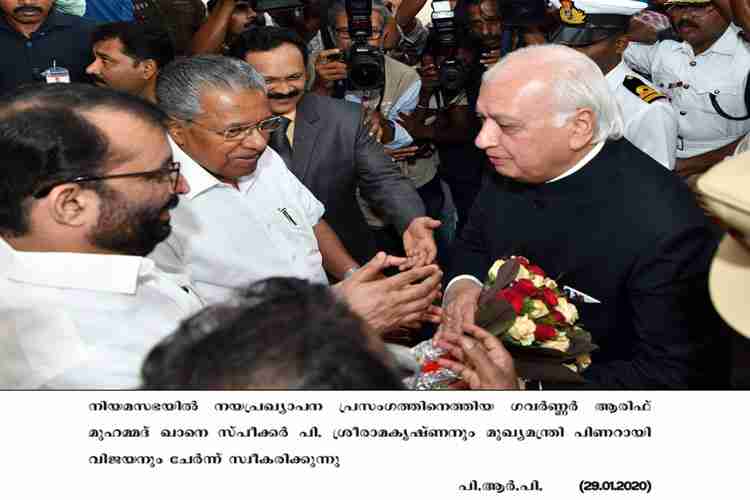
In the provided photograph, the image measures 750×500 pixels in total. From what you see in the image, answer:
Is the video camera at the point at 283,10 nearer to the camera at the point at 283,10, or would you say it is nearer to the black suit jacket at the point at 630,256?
the camera at the point at 283,10

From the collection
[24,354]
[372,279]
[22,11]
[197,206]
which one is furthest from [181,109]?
[22,11]

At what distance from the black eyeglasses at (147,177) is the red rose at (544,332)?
912 mm

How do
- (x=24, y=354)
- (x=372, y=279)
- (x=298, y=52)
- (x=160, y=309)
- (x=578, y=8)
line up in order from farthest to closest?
(x=578, y=8), (x=298, y=52), (x=372, y=279), (x=160, y=309), (x=24, y=354)

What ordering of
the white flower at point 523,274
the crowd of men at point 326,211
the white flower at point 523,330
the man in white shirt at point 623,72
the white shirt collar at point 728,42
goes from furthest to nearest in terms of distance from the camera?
1. the white shirt collar at point 728,42
2. the man in white shirt at point 623,72
3. the white flower at point 523,274
4. the white flower at point 523,330
5. the crowd of men at point 326,211

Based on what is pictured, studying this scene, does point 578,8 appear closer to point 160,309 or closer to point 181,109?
point 181,109

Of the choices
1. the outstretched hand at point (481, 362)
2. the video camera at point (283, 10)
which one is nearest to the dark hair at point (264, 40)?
the video camera at point (283, 10)

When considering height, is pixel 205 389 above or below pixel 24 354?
above

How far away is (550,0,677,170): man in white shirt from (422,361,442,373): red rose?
1475 mm

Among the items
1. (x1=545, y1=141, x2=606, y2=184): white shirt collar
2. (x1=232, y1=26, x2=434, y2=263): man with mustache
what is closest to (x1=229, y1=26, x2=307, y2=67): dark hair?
(x1=232, y1=26, x2=434, y2=263): man with mustache

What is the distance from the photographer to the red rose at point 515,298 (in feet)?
6.03

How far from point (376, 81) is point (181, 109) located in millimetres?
1340

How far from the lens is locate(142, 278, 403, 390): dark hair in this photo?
0.97 meters

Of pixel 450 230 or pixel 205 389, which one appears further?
pixel 450 230
